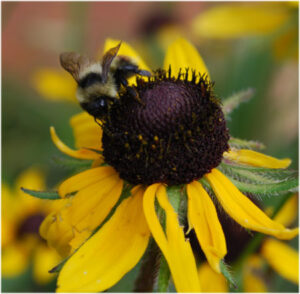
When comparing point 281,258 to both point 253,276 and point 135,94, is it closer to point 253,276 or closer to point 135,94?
point 253,276

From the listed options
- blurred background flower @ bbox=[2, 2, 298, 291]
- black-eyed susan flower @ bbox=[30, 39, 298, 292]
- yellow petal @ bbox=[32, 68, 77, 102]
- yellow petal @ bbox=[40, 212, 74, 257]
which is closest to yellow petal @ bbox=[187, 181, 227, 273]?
black-eyed susan flower @ bbox=[30, 39, 298, 292]

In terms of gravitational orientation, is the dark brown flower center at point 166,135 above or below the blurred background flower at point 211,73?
above

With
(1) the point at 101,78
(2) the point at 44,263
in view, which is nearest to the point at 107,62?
(1) the point at 101,78

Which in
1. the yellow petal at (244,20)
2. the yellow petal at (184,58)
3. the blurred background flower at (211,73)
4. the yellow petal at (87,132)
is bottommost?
the blurred background flower at (211,73)

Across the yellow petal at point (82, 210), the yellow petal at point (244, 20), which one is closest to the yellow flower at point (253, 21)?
the yellow petal at point (244, 20)

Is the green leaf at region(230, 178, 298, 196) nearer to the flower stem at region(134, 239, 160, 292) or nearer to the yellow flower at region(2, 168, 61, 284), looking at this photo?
the flower stem at region(134, 239, 160, 292)

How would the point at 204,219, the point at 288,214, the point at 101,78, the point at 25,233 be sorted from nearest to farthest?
the point at 204,219, the point at 101,78, the point at 288,214, the point at 25,233

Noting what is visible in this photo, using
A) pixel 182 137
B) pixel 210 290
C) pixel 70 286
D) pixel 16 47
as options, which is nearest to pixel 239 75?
pixel 210 290

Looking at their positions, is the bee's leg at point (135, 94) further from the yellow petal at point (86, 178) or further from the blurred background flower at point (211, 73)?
the blurred background flower at point (211, 73)
